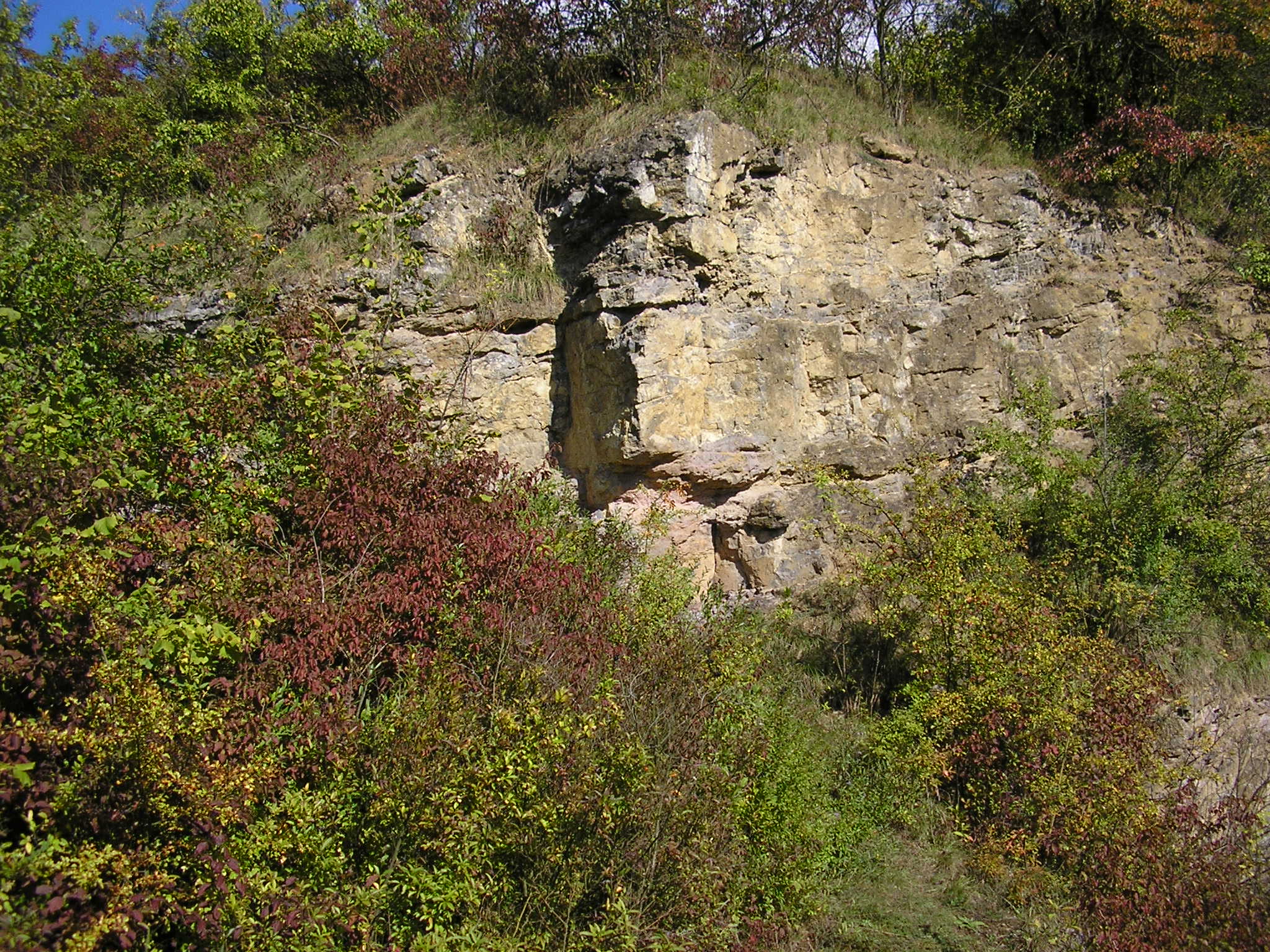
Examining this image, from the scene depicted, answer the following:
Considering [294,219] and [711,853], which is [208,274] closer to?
[294,219]

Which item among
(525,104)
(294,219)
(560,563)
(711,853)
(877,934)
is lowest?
(877,934)

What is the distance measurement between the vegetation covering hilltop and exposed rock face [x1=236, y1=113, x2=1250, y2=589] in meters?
0.52

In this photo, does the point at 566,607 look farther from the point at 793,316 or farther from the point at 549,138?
the point at 549,138

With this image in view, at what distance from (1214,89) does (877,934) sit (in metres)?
10.2

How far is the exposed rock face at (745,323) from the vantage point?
763 centimetres

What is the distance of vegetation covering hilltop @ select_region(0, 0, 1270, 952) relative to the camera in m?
3.80

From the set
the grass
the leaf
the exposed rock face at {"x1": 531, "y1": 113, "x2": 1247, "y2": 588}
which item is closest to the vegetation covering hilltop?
the grass

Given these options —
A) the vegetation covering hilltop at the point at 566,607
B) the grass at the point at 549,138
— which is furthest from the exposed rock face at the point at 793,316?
the vegetation covering hilltop at the point at 566,607

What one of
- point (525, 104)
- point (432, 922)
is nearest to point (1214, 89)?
point (525, 104)

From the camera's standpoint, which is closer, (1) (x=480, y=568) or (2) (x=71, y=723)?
(2) (x=71, y=723)

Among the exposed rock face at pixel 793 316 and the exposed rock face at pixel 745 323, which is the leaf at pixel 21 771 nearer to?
the exposed rock face at pixel 745 323

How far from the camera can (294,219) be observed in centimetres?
886

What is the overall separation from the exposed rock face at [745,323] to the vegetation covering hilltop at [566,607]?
0.52 metres

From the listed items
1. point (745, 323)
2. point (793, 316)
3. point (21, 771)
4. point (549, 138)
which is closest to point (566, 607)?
point (21, 771)
